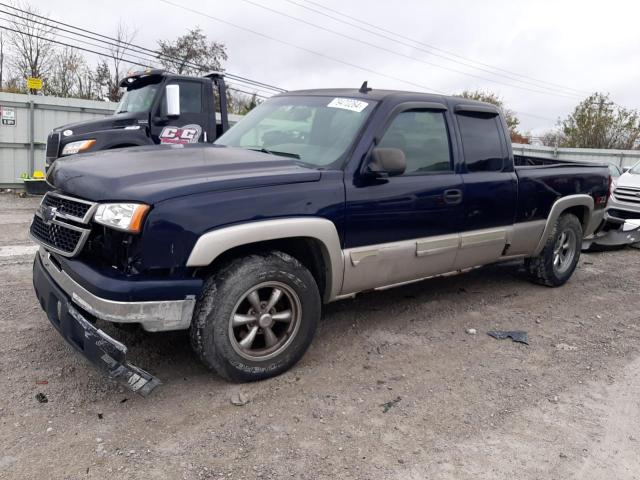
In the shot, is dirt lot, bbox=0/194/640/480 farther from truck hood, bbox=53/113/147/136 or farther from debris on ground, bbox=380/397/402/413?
truck hood, bbox=53/113/147/136

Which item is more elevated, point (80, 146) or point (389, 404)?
point (80, 146)

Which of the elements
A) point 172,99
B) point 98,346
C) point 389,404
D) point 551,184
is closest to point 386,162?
point 389,404

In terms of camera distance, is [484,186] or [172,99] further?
[172,99]

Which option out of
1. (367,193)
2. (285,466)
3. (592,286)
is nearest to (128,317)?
(285,466)

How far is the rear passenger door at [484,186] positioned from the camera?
4457mm

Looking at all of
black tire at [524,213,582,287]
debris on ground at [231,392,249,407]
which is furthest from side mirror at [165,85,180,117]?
debris on ground at [231,392,249,407]

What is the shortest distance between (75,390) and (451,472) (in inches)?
86.0

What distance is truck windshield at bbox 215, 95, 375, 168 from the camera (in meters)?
3.80

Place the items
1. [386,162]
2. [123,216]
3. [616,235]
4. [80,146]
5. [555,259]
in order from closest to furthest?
[123,216] < [386,162] < [555,259] < [616,235] < [80,146]

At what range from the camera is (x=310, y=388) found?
10.9ft

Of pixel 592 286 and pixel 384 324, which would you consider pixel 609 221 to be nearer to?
pixel 592 286

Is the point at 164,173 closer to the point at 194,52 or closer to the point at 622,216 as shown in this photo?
the point at 622,216

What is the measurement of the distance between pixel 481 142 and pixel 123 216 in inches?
126

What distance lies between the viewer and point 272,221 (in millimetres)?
3150
